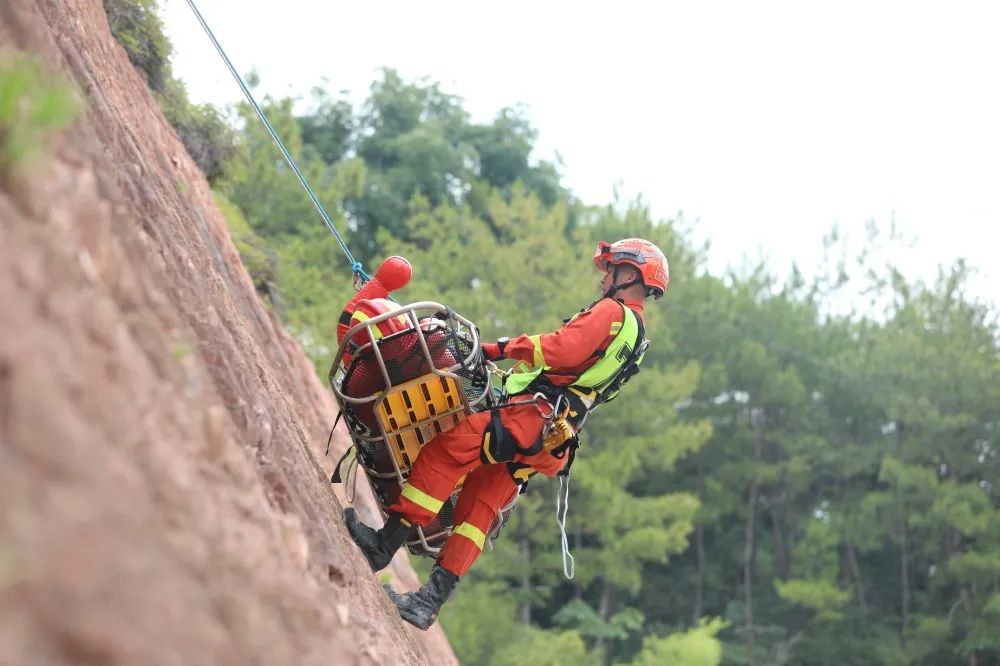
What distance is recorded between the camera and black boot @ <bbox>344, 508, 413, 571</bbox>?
5.20 m

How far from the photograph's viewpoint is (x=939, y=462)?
26734 millimetres

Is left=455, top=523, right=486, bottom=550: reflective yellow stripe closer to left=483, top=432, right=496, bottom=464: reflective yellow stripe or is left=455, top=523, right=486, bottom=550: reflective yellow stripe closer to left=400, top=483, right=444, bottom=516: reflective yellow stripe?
left=400, top=483, right=444, bottom=516: reflective yellow stripe

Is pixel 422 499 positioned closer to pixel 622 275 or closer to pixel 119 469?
pixel 622 275

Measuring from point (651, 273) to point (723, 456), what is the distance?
27.1 metres

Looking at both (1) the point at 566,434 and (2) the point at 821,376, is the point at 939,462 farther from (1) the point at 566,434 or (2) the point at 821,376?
(1) the point at 566,434

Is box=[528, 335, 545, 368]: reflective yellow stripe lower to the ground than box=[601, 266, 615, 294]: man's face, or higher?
lower

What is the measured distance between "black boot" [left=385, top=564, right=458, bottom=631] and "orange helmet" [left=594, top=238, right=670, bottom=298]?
74.2 inches

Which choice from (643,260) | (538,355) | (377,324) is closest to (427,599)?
(538,355)

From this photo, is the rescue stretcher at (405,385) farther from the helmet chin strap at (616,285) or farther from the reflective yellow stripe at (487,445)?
the helmet chin strap at (616,285)

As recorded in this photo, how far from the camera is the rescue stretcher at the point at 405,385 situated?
4.79 metres

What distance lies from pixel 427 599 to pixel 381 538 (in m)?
0.43

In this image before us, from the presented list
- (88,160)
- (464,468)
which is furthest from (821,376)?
(88,160)

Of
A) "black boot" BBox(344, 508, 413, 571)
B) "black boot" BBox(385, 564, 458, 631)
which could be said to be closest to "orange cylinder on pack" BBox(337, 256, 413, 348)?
"black boot" BBox(344, 508, 413, 571)

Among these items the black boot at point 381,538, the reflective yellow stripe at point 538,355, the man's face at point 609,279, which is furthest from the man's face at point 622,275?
the black boot at point 381,538
